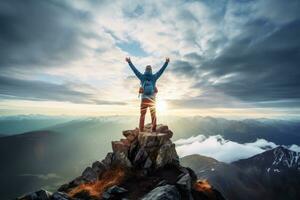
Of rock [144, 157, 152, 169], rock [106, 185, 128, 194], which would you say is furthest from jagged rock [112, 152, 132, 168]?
rock [106, 185, 128, 194]

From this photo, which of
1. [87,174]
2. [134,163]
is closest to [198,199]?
[134,163]

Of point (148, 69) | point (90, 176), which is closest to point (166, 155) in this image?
point (148, 69)

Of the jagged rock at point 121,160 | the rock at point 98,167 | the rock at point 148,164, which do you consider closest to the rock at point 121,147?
the jagged rock at point 121,160

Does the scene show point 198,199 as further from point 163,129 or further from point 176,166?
point 163,129

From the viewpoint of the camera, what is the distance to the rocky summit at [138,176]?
19.9 metres

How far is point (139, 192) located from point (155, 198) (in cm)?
490

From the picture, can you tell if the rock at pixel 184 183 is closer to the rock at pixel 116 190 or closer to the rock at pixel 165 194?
the rock at pixel 165 194

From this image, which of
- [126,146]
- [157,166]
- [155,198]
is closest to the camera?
[155,198]

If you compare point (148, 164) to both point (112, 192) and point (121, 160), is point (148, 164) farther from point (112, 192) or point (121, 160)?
point (112, 192)

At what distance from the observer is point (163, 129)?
31469 mm

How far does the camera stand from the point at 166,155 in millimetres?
26359

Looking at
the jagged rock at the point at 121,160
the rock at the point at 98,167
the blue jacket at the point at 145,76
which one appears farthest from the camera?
the rock at the point at 98,167

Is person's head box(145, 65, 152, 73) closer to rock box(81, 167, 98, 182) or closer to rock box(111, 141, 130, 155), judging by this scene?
rock box(111, 141, 130, 155)

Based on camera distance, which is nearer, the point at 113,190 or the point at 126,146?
the point at 113,190
